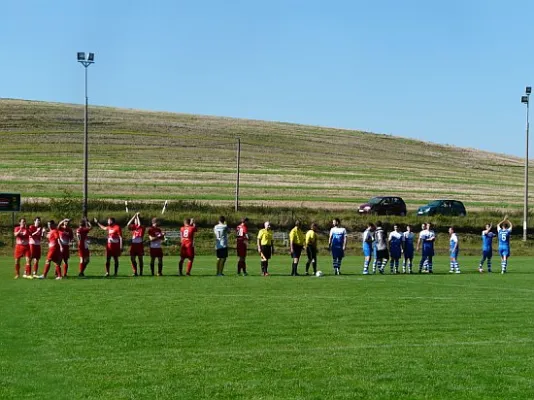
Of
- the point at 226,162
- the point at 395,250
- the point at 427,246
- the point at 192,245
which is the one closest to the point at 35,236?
the point at 192,245

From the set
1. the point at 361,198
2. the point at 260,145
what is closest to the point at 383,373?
the point at 361,198

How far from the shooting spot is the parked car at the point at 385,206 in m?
66.9

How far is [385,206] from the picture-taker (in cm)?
6775

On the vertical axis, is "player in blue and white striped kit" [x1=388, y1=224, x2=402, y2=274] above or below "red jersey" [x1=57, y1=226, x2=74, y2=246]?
below

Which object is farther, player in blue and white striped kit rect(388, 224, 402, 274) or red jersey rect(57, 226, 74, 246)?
player in blue and white striped kit rect(388, 224, 402, 274)

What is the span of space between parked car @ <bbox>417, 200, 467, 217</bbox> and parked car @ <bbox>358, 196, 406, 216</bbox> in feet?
4.35

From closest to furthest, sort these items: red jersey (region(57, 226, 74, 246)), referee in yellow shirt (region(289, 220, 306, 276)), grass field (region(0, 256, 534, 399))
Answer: grass field (region(0, 256, 534, 399))
red jersey (region(57, 226, 74, 246))
referee in yellow shirt (region(289, 220, 306, 276))

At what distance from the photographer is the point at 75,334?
16.1m

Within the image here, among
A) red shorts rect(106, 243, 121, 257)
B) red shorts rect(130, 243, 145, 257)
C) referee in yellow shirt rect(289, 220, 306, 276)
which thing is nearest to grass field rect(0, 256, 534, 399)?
red shorts rect(106, 243, 121, 257)

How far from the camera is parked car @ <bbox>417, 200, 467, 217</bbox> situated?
221 feet

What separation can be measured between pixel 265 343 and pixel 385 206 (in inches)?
2091

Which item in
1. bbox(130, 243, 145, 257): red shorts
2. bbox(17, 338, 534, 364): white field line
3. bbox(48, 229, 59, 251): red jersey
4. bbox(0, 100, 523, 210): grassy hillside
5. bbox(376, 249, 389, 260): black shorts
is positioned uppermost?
bbox(0, 100, 523, 210): grassy hillside

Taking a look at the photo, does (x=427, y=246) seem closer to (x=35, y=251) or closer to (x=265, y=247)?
(x=265, y=247)

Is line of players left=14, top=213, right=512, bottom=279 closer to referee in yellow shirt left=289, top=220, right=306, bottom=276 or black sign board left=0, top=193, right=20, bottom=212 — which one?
referee in yellow shirt left=289, top=220, right=306, bottom=276
